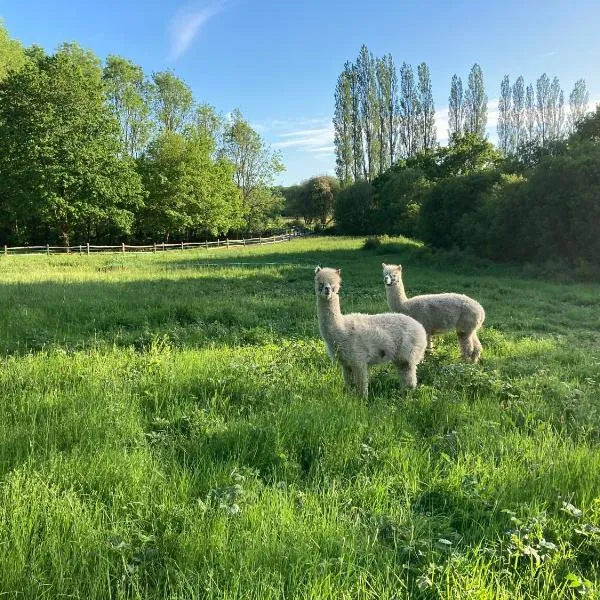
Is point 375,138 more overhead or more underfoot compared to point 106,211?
more overhead

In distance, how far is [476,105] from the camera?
7075 centimetres

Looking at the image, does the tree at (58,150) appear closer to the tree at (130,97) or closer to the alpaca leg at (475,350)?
the tree at (130,97)

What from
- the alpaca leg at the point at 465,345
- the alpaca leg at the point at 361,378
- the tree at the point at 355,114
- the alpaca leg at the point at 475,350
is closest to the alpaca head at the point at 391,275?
the alpaca leg at the point at 465,345

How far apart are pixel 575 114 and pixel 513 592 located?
81.3 m

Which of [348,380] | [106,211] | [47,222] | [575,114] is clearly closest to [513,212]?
[348,380]

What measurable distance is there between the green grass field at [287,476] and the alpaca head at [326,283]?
1118mm

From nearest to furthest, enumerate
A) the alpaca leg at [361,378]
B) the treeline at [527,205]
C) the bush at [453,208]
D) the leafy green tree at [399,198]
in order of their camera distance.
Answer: the alpaca leg at [361,378], the treeline at [527,205], the bush at [453,208], the leafy green tree at [399,198]

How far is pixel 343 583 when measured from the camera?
2557 millimetres

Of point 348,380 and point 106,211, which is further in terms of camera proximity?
point 106,211

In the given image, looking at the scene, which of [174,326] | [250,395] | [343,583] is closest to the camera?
[343,583]

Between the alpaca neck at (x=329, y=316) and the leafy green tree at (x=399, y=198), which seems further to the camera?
the leafy green tree at (x=399, y=198)

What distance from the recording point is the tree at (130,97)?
57.1 m

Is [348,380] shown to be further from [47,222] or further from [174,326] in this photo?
[47,222]

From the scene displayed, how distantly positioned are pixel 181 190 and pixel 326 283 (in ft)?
167
